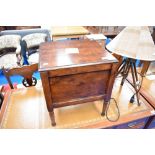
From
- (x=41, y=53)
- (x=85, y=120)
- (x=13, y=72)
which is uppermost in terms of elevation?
(x=41, y=53)

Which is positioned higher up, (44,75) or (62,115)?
(44,75)

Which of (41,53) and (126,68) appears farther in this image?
(126,68)

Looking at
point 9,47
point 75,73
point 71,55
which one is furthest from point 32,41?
point 75,73

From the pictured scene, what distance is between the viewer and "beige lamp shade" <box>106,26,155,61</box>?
77 cm

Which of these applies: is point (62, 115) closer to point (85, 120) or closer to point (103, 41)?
point (85, 120)

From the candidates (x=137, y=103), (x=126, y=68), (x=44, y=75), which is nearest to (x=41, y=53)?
(x=44, y=75)

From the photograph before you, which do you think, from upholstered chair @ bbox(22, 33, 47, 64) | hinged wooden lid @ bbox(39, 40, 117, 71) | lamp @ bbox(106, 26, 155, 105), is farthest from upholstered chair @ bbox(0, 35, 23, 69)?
lamp @ bbox(106, 26, 155, 105)

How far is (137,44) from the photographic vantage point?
2.55 feet

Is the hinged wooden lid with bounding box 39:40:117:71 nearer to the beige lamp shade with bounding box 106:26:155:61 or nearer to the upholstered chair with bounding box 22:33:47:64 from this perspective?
the beige lamp shade with bounding box 106:26:155:61

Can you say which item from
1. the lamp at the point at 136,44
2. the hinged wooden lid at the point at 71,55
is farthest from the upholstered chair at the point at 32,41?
the lamp at the point at 136,44

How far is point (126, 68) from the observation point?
104 cm

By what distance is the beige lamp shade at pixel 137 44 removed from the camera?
771 millimetres

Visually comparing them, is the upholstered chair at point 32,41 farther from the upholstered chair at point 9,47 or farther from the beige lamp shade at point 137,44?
the beige lamp shade at point 137,44

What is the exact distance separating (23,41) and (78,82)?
2.18 meters
